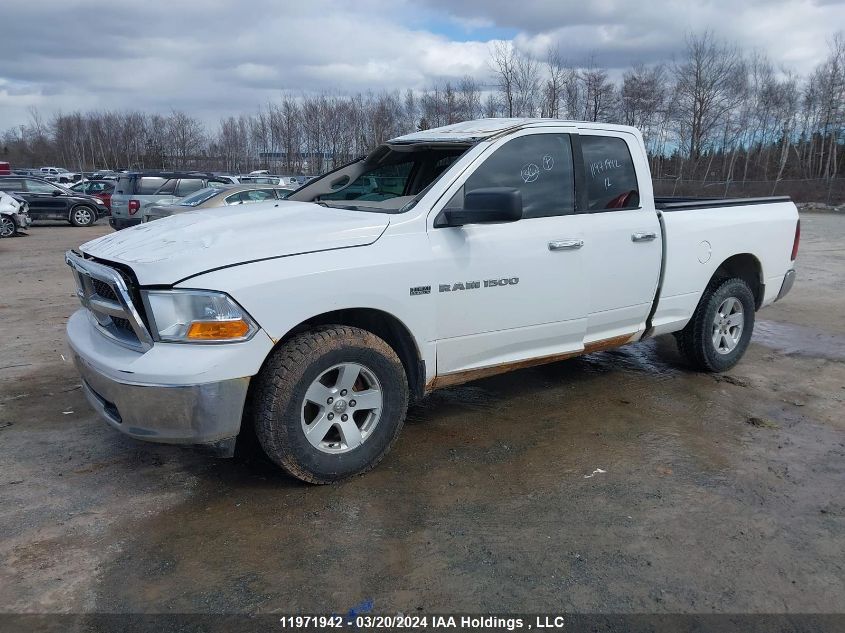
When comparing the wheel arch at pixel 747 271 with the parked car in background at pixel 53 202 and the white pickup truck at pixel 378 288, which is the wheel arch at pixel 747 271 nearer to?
the white pickup truck at pixel 378 288

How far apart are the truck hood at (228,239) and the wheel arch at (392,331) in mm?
383

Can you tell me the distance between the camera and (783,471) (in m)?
3.92

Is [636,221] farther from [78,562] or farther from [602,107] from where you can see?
[602,107]

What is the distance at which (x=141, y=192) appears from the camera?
1798 cm

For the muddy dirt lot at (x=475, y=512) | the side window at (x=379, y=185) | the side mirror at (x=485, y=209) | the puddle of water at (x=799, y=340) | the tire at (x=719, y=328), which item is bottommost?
the puddle of water at (x=799, y=340)

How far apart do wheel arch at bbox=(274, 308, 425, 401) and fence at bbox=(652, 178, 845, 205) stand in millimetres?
33604

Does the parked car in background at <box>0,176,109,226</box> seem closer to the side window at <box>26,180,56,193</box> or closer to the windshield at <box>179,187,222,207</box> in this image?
the side window at <box>26,180,56,193</box>

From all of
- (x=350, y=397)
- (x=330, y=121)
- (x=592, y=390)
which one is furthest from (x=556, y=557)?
(x=330, y=121)

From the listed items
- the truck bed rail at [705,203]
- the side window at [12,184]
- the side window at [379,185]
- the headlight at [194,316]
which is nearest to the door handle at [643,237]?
the truck bed rail at [705,203]

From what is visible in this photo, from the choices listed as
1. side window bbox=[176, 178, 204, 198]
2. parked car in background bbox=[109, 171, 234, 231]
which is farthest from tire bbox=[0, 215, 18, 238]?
side window bbox=[176, 178, 204, 198]

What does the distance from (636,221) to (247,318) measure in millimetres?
2930

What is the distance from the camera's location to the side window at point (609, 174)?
466 cm

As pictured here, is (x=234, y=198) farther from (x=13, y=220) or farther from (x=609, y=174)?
(x=609, y=174)

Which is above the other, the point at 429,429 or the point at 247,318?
the point at 247,318
